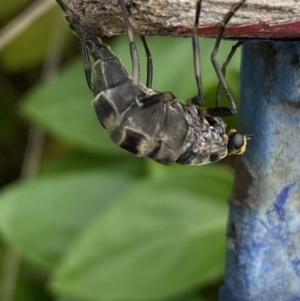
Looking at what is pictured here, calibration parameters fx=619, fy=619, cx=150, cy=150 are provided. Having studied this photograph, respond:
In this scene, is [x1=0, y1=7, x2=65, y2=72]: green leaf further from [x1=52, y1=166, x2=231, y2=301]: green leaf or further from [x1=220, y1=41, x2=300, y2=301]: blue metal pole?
[x1=220, y1=41, x2=300, y2=301]: blue metal pole

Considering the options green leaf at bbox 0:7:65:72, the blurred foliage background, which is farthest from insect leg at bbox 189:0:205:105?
green leaf at bbox 0:7:65:72

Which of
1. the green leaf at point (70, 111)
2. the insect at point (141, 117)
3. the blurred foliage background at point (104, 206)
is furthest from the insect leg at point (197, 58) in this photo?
the green leaf at point (70, 111)

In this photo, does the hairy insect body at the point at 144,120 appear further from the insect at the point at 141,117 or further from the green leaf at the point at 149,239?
the green leaf at the point at 149,239

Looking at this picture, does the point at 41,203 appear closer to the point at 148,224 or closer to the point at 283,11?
the point at 148,224

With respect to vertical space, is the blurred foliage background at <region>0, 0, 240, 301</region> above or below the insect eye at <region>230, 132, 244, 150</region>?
below

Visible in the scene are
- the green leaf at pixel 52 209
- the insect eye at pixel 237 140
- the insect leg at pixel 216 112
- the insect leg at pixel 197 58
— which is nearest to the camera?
the insect leg at pixel 197 58

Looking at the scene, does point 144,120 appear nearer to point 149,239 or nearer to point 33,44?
point 149,239
